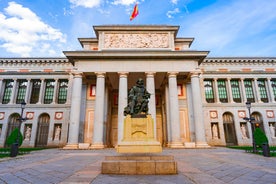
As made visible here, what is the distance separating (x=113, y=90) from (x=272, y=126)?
2699cm

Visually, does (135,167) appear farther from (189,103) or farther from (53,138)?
(53,138)

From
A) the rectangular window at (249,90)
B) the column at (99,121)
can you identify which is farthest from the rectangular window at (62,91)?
the rectangular window at (249,90)

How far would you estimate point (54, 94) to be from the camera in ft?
95.1

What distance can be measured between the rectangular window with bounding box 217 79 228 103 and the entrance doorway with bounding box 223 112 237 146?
249cm

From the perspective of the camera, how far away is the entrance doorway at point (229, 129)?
27819 millimetres

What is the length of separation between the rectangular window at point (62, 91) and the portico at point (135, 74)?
30.3 ft

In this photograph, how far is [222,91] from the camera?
30375 mm

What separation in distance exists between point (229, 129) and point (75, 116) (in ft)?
80.7

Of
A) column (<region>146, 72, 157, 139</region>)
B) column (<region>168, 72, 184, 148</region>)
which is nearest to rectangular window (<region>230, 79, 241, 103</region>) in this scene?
column (<region>168, 72, 184, 148</region>)

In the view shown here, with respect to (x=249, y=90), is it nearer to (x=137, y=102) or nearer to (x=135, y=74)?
(x=135, y=74)

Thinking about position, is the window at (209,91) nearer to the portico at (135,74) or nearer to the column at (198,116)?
the portico at (135,74)

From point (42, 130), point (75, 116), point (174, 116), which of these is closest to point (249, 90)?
point (174, 116)

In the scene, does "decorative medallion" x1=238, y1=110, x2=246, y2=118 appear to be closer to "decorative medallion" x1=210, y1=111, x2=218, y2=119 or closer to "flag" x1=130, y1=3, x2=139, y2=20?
"decorative medallion" x1=210, y1=111, x2=218, y2=119

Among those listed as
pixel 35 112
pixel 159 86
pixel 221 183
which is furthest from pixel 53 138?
pixel 221 183
